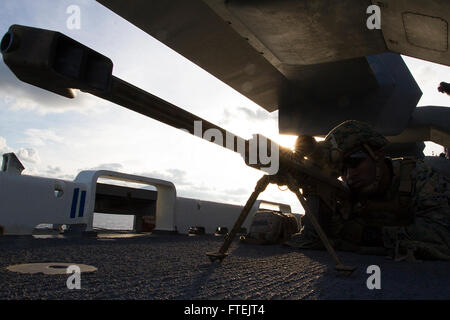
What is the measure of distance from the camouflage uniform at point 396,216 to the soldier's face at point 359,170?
14 cm

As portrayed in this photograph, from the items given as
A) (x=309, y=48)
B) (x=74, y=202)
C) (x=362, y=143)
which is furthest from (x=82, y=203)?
(x=309, y=48)

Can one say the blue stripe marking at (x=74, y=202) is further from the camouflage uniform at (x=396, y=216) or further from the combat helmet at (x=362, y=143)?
the combat helmet at (x=362, y=143)

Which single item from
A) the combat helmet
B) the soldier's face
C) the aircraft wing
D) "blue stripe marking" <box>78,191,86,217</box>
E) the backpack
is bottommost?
the backpack

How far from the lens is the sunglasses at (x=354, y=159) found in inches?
157

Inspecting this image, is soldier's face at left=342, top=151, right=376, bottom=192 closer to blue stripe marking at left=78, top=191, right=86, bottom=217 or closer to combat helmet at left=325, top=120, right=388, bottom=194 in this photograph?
combat helmet at left=325, top=120, right=388, bottom=194

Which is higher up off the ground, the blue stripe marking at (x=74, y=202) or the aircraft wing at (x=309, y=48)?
the aircraft wing at (x=309, y=48)

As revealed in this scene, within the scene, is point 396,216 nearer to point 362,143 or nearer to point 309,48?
point 362,143

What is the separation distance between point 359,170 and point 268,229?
145 centimetres

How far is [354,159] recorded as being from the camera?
13.2 ft

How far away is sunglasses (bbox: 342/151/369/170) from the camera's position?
3.98m

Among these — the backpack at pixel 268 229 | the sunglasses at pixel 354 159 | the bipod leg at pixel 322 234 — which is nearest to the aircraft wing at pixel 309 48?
the sunglasses at pixel 354 159

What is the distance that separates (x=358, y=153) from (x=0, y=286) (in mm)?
3746

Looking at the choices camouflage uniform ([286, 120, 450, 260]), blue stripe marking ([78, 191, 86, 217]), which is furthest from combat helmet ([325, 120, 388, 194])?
blue stripe marking ([78, 191, 86, 217])

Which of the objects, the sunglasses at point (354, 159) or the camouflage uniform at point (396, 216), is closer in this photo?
the camouflage uniform at point (396, 216)
